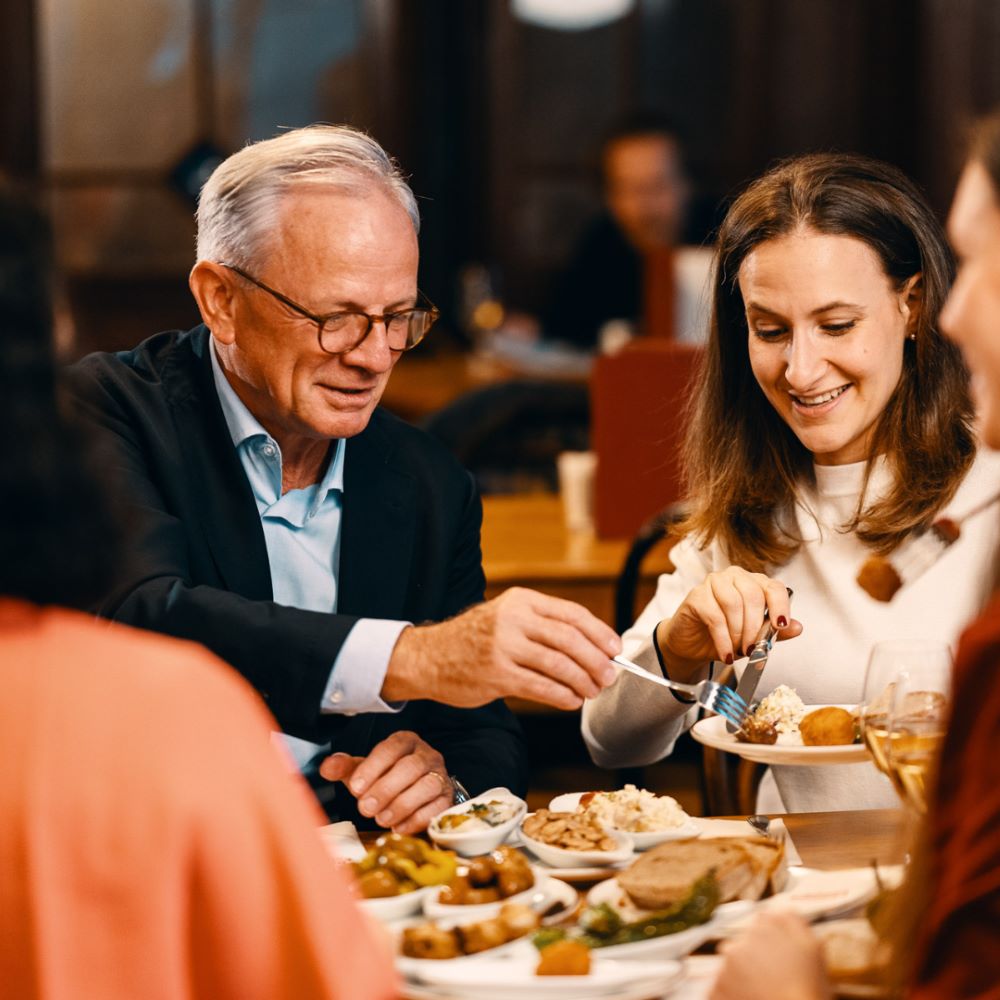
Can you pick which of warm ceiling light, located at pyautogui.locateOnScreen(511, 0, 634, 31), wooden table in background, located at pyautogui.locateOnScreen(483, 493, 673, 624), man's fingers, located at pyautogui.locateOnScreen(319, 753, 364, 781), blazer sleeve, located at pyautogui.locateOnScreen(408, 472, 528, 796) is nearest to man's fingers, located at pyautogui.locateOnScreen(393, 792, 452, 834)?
man's fingers, located at pyautogui.locateOnScreen(319, 753, 364, 781)

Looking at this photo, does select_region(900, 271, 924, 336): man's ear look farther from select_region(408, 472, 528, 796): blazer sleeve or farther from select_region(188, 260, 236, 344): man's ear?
select_region(188, 260, 236, 344): man's ear

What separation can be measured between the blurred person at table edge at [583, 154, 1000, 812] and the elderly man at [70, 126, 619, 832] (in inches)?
11.8

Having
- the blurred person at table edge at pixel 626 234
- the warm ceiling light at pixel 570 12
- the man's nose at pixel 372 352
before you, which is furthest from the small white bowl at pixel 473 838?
the warm ceiling light at pixel 570 12

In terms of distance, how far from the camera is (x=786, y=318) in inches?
81.3

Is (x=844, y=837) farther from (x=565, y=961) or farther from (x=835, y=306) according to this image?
(x=835, y=306)

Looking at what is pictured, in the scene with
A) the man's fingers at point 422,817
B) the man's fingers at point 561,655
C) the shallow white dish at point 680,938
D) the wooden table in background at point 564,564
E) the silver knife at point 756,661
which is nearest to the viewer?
the shallow white dish at point 680,938

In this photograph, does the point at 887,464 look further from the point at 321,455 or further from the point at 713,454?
the point at 321,455

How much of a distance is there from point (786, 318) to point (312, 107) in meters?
6.51

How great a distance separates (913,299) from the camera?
6.90ft

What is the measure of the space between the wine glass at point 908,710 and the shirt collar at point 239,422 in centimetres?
93

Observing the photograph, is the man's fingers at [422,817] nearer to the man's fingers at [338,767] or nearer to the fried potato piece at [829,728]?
the man's fingers at [338,767]

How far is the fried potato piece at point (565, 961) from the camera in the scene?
47.4 inches

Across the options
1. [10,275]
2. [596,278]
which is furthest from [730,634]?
[596,278]

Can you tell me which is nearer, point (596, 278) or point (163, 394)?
point (163, 394)
